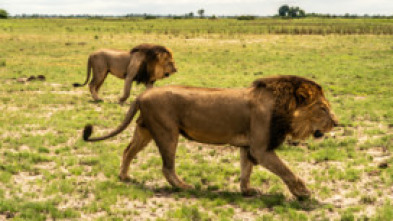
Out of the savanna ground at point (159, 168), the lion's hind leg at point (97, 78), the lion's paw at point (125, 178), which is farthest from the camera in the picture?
the lion's hind leg at point (97, 78)

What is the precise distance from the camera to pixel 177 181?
655 centimetres

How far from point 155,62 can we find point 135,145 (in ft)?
18.9

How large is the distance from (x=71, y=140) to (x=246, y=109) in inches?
187

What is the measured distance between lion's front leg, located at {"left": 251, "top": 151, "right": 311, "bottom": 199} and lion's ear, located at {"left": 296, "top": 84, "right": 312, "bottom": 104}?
2.77 ft

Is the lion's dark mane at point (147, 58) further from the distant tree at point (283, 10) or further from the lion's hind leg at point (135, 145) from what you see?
the distant tree at point (283, 10)

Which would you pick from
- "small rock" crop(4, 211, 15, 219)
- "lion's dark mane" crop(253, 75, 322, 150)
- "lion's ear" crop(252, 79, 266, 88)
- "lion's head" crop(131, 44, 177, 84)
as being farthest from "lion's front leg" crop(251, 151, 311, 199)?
"lion's head" crop(131, 44, 177, 84)

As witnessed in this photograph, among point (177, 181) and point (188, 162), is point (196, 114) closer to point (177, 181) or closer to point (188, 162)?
point (177, 181)

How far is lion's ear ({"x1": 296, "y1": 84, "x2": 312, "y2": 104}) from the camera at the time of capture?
607cm

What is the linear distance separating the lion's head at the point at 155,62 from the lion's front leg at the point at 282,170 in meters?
6.71

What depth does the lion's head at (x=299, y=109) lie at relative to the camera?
5.98m

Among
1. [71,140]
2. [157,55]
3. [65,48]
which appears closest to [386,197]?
[71,140]

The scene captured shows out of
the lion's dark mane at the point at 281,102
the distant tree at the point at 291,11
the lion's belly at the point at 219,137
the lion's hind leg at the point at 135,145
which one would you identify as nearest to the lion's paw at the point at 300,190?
the lion's dark mane at the point at 281,102

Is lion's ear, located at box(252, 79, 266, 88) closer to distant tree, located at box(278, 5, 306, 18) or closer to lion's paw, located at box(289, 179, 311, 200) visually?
lion's paw, located at box(289, 179, 311, 200)

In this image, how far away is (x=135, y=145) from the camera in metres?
6.81
